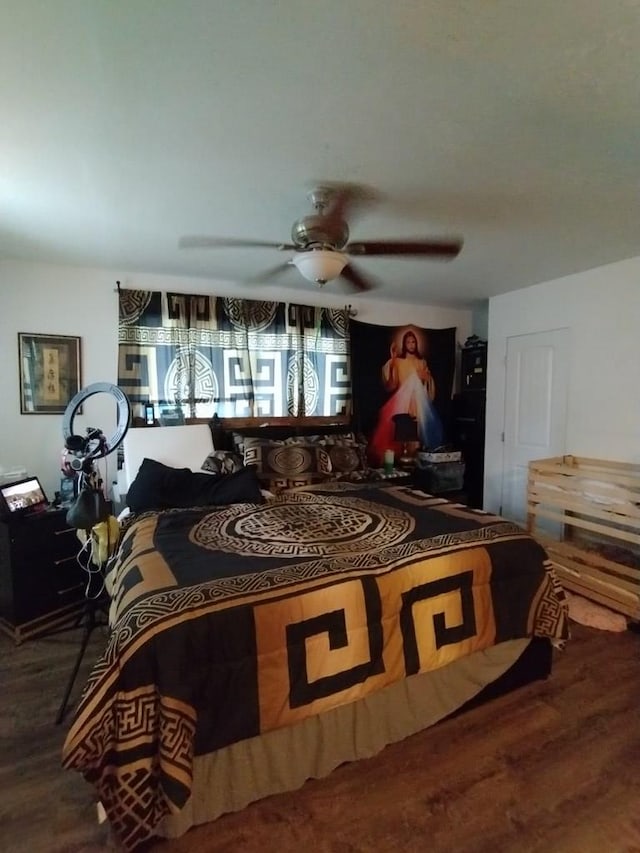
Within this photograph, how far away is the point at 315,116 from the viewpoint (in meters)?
1.57

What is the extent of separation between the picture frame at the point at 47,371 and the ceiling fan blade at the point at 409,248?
7.86ft

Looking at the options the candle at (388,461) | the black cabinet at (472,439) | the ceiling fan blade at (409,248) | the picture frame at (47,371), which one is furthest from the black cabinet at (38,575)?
the black cabinet at (472,439)

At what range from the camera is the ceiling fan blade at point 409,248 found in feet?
7.05

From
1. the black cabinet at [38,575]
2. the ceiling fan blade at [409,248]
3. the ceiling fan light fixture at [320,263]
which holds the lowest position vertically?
the black cabinet at [38,575]

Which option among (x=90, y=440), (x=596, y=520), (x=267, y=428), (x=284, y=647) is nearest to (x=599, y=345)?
(x=596, y=520)

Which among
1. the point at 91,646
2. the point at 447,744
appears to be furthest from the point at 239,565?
the point at 91,646

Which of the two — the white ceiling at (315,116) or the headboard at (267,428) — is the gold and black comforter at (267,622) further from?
the white ceiling at (315,116)

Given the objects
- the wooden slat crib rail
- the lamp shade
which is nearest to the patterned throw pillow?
the lamp shade

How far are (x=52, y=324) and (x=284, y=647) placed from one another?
3072 mm

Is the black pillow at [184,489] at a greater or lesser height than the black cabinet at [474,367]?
lesser

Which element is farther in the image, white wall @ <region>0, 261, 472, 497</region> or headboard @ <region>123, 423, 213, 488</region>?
white wall @ <region>0, 261, 472, 497</region>

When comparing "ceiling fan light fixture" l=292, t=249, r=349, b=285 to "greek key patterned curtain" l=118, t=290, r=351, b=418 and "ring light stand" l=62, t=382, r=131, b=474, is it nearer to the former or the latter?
"ring light stand" l=62, t=382, r=131, b=474

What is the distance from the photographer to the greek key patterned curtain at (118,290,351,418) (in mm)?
3557

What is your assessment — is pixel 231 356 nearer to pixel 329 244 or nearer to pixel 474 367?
pixel 329 244
